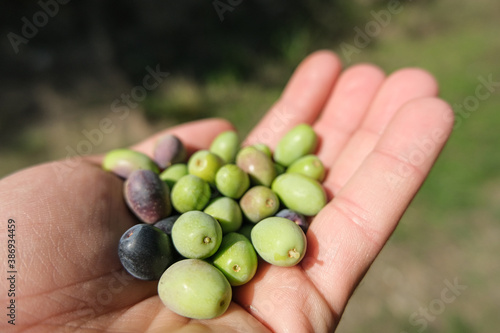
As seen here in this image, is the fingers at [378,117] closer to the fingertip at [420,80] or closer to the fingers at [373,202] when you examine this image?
the fingertip at [420,80]

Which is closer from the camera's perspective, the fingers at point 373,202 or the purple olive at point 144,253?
the purple olive at point 144,253

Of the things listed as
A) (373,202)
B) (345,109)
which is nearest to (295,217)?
(373,202)

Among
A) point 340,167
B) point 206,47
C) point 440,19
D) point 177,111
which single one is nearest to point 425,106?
point 340,167

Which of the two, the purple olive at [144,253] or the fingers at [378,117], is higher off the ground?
the fingers at [378,117]

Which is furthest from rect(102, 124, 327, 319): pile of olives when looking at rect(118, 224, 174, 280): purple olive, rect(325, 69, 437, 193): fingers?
Answer: rect(325, 69, 437, 193): fingers

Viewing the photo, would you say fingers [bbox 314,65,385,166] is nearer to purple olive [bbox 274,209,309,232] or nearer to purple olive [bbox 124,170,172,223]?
purple olive [bbox 274,209,309,232]

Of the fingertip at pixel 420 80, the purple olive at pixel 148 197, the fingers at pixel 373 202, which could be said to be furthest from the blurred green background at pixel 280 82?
the purple olive at pixel 148 197

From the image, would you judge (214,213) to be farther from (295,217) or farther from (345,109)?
(345,109)
